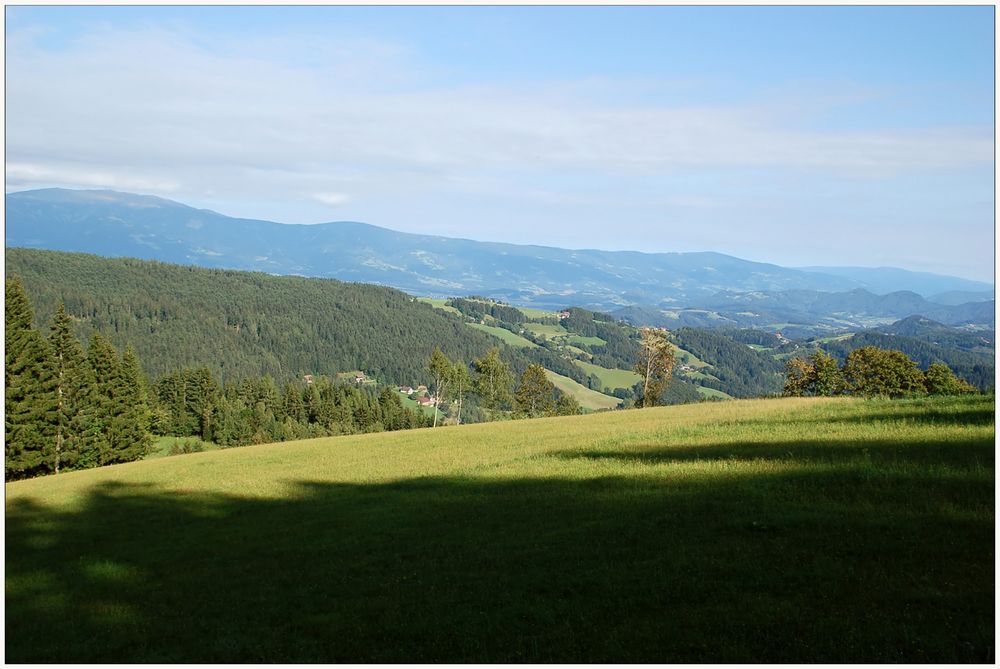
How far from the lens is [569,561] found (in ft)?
46.8

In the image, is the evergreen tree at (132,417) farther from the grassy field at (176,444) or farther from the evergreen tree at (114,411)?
the grassy field at (176,444)

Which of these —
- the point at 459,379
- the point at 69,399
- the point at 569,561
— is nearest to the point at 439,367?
the point at 459,379

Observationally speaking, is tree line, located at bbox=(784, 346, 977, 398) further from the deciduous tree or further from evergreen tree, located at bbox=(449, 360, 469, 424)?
evergreen tree, located at bbox=(449, 360, 469, 424)

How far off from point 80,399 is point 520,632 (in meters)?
69.1

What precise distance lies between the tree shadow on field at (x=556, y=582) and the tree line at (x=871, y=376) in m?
63.8

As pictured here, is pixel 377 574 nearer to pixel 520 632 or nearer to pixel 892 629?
pixel 520 632

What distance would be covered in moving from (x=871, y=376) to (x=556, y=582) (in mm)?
76297

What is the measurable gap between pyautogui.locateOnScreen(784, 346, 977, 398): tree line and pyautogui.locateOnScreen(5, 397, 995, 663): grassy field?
5213 cm

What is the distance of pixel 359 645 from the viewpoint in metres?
11.5

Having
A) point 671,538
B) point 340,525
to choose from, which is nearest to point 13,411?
point 340,525

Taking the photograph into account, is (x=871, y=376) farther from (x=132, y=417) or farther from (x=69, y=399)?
(x=69, y=399)

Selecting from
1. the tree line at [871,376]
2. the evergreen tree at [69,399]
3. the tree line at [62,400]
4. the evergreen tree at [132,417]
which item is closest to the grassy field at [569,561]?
the tree line at [62,400]

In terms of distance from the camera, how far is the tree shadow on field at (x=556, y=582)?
1016cm

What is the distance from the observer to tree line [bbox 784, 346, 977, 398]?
73.6 meters
